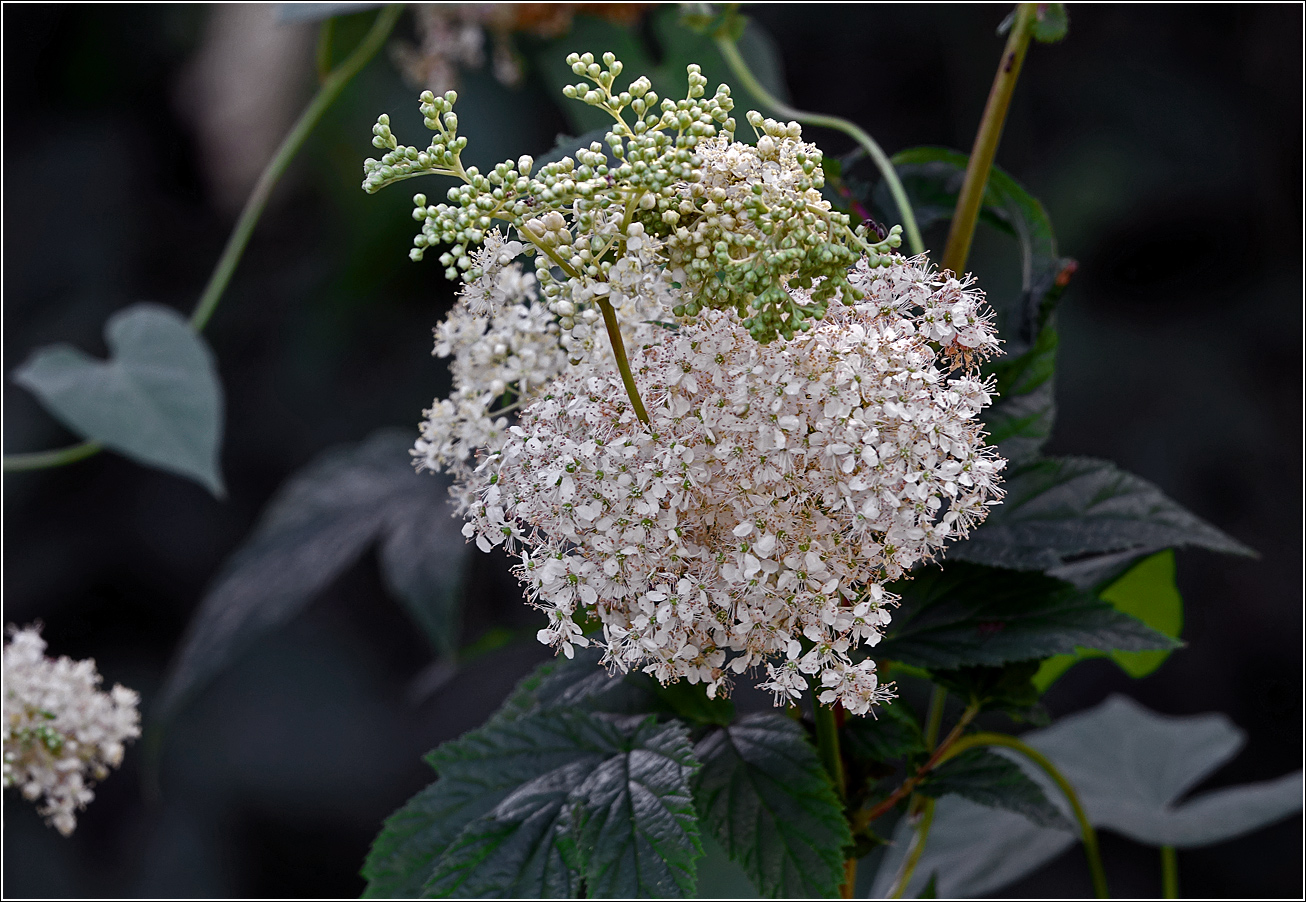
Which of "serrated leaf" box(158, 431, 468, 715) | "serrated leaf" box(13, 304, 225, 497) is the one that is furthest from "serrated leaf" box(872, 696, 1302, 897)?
"serrated leaf" box(13, 304, 225, 497)

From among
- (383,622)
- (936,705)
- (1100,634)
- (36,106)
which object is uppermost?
(36,106)

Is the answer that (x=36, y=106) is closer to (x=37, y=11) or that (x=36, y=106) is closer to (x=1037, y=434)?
(x=37, y=11)

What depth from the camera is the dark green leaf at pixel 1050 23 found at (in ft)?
1.53

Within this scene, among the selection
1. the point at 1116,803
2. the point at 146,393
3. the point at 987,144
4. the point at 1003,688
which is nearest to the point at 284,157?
the point at 146,393

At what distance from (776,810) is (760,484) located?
0.60ft

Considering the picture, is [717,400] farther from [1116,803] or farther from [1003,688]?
[1116,803]

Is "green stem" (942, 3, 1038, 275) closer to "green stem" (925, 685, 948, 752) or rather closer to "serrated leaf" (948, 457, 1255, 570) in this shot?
"serrated leaf" (948, 457, 1255, 570)

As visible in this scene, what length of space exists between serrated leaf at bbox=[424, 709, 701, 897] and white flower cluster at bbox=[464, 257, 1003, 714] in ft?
0.25

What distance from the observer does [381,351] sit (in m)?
1.41

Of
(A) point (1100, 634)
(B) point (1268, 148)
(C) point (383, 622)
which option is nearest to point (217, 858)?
(C) point (383, 622)

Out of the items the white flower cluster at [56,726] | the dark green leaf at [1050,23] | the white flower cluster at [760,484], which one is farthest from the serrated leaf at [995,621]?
the white flower cluster at [56,726]

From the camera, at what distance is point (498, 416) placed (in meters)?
0.46

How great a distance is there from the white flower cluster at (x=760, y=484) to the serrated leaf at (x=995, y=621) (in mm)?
123

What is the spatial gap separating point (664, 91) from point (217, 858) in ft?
4.11
